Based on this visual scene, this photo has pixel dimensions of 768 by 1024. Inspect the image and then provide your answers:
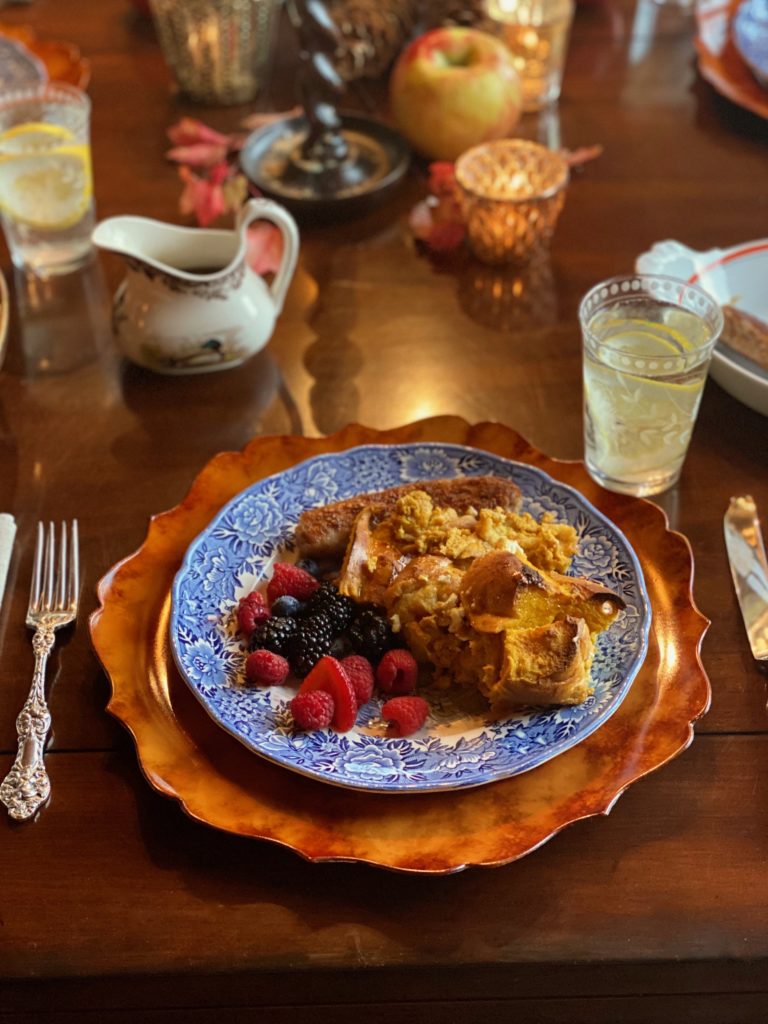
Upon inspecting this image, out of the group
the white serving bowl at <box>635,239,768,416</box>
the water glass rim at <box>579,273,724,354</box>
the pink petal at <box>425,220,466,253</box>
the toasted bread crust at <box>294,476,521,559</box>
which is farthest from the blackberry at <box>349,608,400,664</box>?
the pink petal at <box>425,220,466,253</box>

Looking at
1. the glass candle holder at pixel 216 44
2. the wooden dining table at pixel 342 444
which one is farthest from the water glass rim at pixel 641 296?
the glass candle holder at pixel 216 44

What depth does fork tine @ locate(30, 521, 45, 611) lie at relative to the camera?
1.13 m

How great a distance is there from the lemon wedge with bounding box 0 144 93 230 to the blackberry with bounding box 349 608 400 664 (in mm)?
→ 911

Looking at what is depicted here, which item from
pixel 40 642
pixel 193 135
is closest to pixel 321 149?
pixel 193 135

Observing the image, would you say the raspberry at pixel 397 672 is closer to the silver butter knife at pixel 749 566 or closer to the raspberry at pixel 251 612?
the raspberry at pixel 251 612

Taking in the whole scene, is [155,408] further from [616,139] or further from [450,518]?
[616,139]

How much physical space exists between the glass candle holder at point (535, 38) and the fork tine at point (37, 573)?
128cm

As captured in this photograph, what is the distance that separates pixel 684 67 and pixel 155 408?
1380 millimetres

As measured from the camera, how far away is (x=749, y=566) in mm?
1147

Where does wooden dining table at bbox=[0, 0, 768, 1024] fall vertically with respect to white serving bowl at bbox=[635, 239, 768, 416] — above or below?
below

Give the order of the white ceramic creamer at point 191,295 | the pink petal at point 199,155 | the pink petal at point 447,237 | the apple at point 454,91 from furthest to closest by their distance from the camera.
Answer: the pink petal at point 199,155 → the apple at point 454,91 → the pink petal at point 447,237 → the white ceramic creamer at point 191,295

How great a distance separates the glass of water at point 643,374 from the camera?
1192mm

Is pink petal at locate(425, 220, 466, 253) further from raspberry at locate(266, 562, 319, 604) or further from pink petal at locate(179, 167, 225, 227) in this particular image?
raspberry at locate(266, 562, 319, 604)

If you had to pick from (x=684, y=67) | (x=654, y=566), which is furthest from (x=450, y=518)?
(x=684, y=67)
